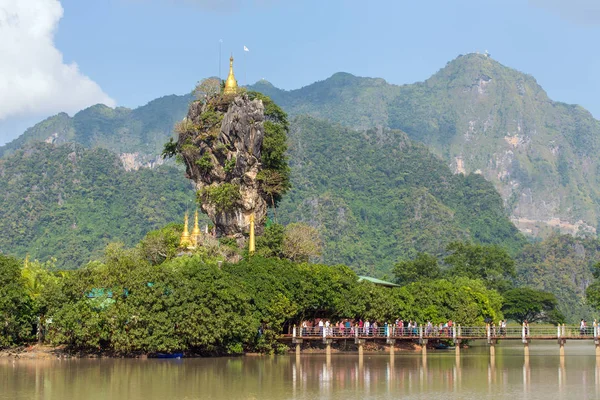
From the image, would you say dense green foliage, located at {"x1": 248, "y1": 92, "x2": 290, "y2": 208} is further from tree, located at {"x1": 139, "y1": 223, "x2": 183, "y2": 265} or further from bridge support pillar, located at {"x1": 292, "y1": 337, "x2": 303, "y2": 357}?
bridge support pillar, located at {"x1": 292, "y1": 337, "x2": 303, "y2": 357}

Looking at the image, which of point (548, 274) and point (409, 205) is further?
point (409, 205)

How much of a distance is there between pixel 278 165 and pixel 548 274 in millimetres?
102781

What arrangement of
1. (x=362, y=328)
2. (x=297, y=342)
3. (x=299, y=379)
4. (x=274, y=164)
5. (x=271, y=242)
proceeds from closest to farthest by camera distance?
(x=299, y=379)
(x=297, y=342)
(x=362, y=328)
(x=271, y=242)
(x=274, y=164)

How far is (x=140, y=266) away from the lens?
204 feet

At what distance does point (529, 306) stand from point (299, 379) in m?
71.1

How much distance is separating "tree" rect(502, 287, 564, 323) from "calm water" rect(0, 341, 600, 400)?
51.7 m

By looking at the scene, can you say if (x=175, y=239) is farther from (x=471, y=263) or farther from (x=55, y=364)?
(x=471, y=263)

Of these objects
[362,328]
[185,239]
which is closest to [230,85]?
[185,239]

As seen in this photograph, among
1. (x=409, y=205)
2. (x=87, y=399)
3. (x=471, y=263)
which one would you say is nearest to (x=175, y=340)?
(x=87, y=399)

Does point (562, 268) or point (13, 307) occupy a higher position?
point (562, 268)

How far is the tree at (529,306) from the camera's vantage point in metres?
115

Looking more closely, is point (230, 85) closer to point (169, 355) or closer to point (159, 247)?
point (159, 247)

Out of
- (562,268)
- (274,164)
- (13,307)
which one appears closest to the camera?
(13,307)

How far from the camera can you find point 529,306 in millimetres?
114812
